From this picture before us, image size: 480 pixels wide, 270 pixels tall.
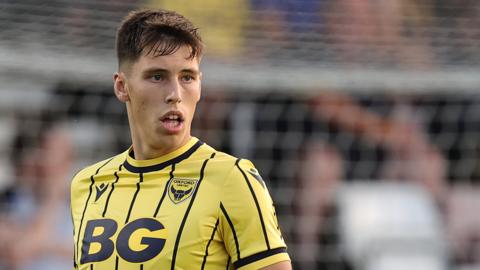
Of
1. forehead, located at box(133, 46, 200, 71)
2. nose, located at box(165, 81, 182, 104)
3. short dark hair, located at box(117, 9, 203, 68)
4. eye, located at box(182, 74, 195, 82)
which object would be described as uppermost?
short dark hair, located at box(117, 9, 203, 68)

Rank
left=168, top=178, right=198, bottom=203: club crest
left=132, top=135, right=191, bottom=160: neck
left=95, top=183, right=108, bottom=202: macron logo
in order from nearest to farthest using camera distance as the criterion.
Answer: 1. left=168, top=178, right=198, bottom=203: club crest
2. left=132, top=135, right=191, bottom=160: neck
3. left=95, top=183, right=108, bottom=202: macron logo

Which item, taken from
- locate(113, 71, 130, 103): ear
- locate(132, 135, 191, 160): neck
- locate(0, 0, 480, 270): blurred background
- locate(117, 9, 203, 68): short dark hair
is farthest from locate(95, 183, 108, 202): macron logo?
locate(0, 0, 480, 270): blurred background

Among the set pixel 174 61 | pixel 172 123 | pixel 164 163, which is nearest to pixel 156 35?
pixel 174 61

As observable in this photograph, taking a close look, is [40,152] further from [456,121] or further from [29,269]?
[456,121]

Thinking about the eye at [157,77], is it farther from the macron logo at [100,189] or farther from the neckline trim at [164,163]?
the macron logo at [100,189]

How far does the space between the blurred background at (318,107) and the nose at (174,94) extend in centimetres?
371

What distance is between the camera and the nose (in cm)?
248

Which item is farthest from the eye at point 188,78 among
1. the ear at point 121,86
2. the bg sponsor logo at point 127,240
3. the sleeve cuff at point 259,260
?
the sleeve cuff at point 259,260

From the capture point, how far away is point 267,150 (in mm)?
6484

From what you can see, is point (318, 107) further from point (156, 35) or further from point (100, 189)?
point (156, 35)

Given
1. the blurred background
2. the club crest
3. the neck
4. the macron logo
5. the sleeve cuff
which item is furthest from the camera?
the blurred background

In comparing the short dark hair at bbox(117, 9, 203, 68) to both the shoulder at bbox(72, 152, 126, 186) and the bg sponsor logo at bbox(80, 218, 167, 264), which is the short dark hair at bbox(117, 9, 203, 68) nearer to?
the shoulder at bbox(72, 152, 126, 186)

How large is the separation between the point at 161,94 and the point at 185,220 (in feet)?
1.12

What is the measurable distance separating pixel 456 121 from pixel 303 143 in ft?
3.66
